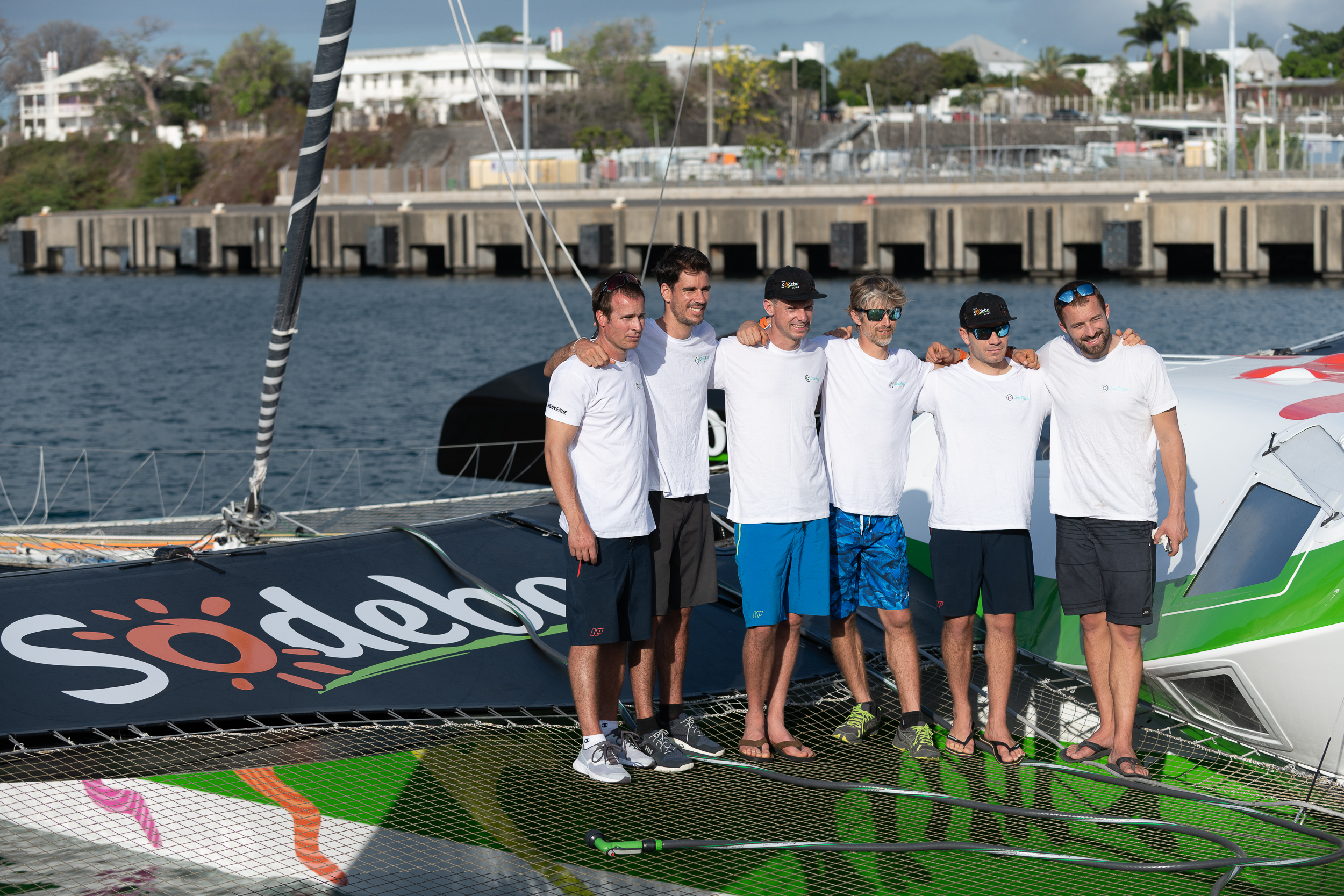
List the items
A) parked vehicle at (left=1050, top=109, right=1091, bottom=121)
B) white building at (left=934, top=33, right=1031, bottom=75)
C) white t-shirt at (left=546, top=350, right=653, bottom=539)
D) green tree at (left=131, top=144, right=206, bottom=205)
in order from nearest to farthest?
white t-shirt at (left=546, top=350, right=653, bottom=539), parked vehicle at (left=1050, top=109, right=1091, bottom=121), green tree at (left=131, top=144, right=206, bottom=205), white building at (left=934, top=33, right=1031, bottom=75)

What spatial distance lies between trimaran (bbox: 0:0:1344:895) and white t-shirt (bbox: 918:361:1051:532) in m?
1.09

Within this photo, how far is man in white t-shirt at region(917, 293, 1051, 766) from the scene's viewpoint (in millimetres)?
5480

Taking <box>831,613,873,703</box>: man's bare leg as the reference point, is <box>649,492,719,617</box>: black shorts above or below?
above

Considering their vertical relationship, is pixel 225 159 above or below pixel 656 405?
above

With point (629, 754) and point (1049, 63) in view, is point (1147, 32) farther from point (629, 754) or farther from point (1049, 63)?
point (629, 754)

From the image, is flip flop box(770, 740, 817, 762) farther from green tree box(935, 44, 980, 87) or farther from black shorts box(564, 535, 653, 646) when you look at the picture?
green tree box(935, 44, 980, 87)

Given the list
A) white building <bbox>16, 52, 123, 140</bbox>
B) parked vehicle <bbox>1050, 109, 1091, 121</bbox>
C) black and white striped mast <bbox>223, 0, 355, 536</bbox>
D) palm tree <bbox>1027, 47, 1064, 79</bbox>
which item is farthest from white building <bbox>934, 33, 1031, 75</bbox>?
black and white striped mast <bbox>223, 0, 355, 536</bbox>

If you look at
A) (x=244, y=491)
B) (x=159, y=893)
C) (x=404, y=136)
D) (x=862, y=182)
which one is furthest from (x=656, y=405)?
(x=404, y=136)

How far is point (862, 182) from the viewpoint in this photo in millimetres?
51500

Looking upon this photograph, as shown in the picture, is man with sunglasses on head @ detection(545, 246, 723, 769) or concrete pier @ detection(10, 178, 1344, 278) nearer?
man with sunglasses on head @ detection(545, 246, 723, 769)

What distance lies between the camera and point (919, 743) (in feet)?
18.7

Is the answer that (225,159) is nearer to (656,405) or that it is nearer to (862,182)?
(862,182)

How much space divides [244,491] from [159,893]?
1293 centimetres

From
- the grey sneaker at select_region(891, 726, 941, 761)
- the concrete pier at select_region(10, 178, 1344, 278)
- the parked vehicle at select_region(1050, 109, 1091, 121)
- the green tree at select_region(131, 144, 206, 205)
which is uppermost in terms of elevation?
the parked vehicle at select_region(1050, 109, 1091, 121)
